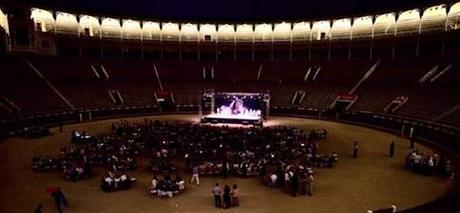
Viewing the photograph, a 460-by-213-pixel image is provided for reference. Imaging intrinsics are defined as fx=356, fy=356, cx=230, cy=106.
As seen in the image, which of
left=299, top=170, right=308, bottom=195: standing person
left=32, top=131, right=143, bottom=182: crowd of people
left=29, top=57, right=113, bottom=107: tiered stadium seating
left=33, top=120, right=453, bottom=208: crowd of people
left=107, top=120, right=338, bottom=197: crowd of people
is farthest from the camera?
left=29, top=57, right=113, bottom=107: tiered stadium seating

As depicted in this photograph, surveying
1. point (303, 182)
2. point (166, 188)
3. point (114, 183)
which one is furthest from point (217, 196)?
point (114, 183)

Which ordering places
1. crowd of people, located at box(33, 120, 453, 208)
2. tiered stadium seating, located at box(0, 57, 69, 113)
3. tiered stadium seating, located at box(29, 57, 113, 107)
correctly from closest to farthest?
crowd of people, located at box(33, 120, 453, 208) < tiered stadium seating, located at box(0, 57, 69, 113) < tiered stadium seating, located at box(29, 57, 113, 107)

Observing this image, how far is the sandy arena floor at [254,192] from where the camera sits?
54.2 ft

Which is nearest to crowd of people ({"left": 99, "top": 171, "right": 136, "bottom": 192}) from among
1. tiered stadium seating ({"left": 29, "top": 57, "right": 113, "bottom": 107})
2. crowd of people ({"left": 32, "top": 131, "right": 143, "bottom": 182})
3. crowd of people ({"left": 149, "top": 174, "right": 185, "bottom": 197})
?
crowd of people ({"left": 32, "top": 131, "right": 143, "bottom": 182})

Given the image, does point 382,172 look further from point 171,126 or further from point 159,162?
point 171,126

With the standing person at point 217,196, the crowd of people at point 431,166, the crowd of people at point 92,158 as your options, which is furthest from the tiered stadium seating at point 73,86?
the crowd of people at point 431,166

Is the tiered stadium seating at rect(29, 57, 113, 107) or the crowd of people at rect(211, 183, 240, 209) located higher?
the tiered stadium seating at rect(29, 57, 113, 107)

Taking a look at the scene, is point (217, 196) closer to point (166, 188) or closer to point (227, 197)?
point (227, 197)

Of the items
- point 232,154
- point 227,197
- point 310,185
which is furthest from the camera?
point 232,154

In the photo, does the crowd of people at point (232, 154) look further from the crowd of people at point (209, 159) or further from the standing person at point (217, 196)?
the standing person at point (217, 196)

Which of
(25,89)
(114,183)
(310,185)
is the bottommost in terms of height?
(114,183)

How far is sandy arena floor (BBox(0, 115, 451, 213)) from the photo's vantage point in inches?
650

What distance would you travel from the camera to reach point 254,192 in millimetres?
18547

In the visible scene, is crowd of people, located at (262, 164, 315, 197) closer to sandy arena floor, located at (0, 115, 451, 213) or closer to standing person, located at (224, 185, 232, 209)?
sandy arena floor, located at (0, 115, 451, 213)
